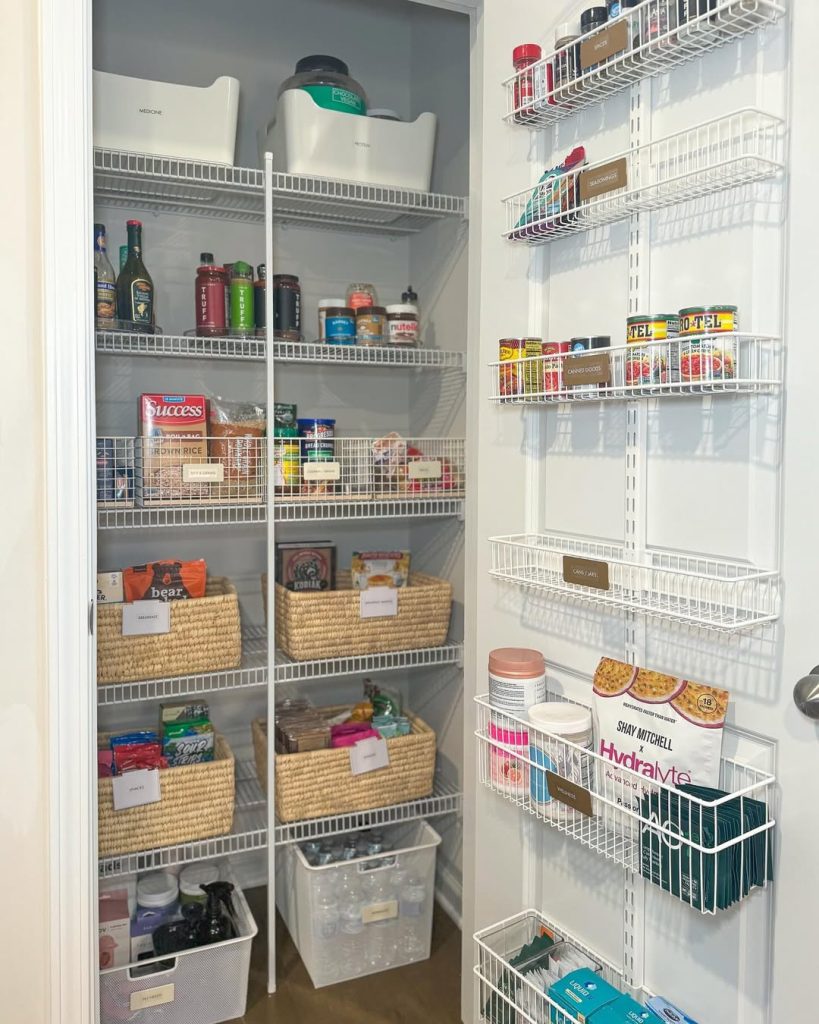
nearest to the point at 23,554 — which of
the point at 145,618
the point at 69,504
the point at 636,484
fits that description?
the point at 69,504

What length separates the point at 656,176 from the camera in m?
1.38

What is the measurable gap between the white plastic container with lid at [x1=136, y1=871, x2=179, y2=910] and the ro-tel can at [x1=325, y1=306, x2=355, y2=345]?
151cm

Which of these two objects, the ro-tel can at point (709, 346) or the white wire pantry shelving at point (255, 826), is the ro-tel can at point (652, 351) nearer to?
the ro-tel can at point (709, 346)

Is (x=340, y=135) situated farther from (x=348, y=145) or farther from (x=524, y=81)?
(x=524, y=81)

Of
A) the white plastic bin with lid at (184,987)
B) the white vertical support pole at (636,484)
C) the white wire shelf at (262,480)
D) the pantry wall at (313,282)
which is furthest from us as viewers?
the pantry wall at (313,282)

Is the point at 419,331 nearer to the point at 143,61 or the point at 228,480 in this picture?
the point at 228,480

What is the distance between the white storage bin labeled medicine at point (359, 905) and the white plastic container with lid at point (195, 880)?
0.82ft

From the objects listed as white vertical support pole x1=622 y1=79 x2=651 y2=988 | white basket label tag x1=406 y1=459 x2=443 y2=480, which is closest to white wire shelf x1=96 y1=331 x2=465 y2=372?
white basket label tag x1=406 y1=459 x2=443 y2=480

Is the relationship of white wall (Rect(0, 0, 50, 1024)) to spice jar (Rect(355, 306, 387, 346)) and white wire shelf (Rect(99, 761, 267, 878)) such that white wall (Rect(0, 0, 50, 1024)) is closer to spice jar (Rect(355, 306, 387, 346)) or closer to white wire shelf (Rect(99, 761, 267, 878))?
white wire shelf (Rect(99, 761, 267, 878))

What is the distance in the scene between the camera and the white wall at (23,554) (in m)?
1.60

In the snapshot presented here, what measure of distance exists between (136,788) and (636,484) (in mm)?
1412

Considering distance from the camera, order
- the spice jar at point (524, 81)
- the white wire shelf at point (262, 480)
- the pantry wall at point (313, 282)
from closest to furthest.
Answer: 1. the spice jar at point (524, 81)
2. the white wire shelf at point (262, 480)
3. the pantry wall at point (313, 282)

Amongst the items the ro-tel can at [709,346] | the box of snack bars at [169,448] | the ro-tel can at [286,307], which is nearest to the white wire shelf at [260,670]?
the box of snack bars at [169,448]

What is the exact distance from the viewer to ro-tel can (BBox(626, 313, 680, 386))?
1.24 meters
